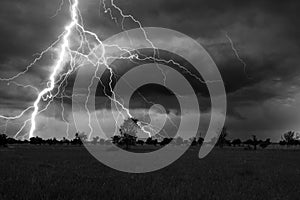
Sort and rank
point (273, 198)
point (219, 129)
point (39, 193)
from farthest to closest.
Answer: point (219, 129) → point (273, 198) → point (39, 193)

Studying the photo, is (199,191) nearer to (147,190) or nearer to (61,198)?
(147,190)

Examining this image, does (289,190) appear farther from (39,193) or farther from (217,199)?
(39,193)

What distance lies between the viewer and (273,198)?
8938 millimetres

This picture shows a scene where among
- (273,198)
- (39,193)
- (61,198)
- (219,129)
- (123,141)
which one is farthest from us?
(219,129)

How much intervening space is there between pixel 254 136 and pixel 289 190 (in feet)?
367

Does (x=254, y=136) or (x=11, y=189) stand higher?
(x=254, y=136)

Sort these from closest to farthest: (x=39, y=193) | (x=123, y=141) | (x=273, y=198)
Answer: (x=39, y=193)
(x=273, y=198)
(x=123, y=141)

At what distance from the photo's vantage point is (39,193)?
26.8ft

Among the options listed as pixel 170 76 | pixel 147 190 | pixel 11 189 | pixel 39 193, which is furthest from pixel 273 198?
pixel 170 76

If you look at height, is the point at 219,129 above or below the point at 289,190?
above

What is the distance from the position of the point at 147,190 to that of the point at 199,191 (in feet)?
5.14

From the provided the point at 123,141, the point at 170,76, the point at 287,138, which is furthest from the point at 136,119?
the point at 287,138

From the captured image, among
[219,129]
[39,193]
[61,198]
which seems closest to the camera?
[61,198]

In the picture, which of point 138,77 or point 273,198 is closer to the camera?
point 273,198
